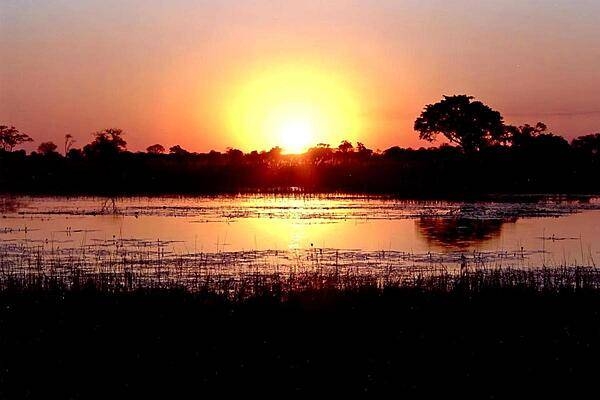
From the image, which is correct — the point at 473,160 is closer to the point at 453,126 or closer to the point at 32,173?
the point at 453,126

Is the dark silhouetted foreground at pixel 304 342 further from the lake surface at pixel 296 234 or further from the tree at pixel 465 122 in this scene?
the tree at pixel 465 122

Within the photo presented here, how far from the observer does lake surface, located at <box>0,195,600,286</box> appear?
19.5m

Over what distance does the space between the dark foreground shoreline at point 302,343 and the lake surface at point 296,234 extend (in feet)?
15.5

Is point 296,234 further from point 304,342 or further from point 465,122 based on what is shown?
point 465,122

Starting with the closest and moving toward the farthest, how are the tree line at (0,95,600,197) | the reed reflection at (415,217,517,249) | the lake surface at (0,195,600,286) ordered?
the lake surface at (0,195,600,286) → the reed reflection at (415,217,517,249) → the tree line at (0,95,600,197)

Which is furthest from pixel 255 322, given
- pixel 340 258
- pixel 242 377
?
pixel 340 258

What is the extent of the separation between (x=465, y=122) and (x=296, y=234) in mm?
41133

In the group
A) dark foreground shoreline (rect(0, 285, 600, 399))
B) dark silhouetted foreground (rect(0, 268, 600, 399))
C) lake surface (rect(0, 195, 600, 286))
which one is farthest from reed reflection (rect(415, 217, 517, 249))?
dark foreground shoreline (rect(0, 285, 600, 399))

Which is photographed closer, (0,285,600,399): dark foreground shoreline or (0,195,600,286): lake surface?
(0,285,600,399): dark foreground shoreline

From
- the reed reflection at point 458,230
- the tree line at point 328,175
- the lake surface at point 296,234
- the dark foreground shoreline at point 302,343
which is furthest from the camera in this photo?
the tree line at point 328,175

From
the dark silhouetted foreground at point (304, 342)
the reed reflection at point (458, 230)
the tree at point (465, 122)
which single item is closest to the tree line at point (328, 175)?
the tree at point (465, 122)

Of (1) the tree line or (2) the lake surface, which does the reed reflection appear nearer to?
(2) the lake surface

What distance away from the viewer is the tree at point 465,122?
6544 cm

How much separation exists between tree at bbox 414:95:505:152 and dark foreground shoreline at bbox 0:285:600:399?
2100 inches
